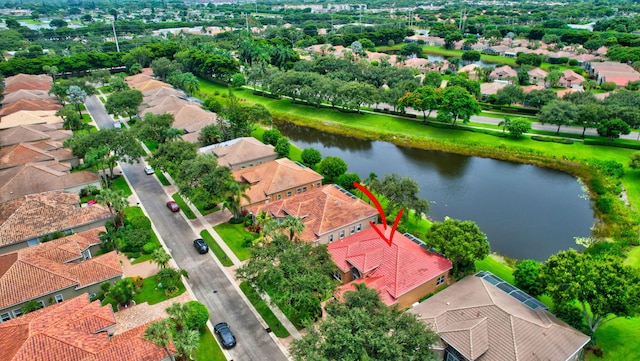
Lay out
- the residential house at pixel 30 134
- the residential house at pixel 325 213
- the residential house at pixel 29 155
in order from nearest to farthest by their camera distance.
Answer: the residential house at pixel 325 213 → the residential house at pixel 29 155 → the residential house at pixel 30 134

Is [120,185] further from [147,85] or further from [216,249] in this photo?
[147,85]

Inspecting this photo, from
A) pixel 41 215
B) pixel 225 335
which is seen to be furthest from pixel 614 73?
pixel 41 215

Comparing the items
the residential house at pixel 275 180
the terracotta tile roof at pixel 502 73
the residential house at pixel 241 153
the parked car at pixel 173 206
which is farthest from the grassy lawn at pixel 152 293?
the terracotta tile roof at pixel 502 73

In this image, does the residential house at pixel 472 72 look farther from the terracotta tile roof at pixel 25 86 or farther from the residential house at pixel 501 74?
the terracotta tile roof at pixel 25 86

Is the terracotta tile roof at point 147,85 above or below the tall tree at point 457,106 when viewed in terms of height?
below

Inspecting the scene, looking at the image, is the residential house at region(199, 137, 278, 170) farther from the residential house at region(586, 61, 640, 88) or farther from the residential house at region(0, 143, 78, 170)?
the residential house at region(586, 61, 640, 88)

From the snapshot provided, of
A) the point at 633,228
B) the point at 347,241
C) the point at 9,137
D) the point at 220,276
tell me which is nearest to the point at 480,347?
the point at 347,241
